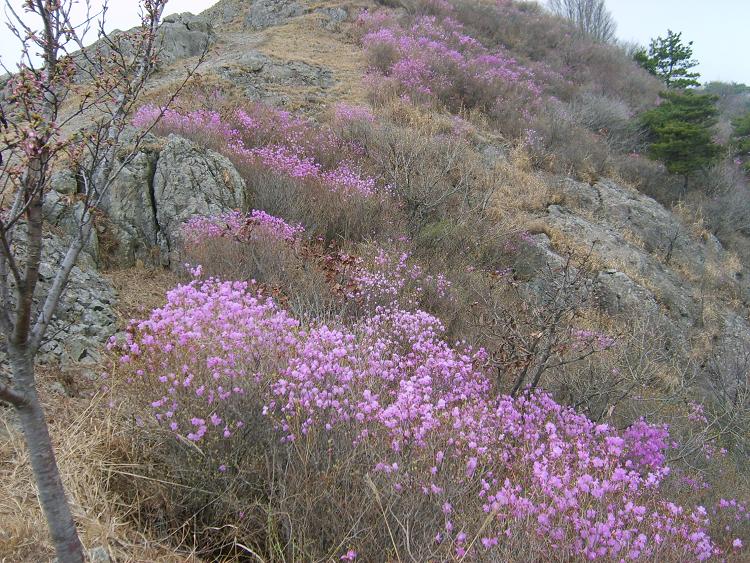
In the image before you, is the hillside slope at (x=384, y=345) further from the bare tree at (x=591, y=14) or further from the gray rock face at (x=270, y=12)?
the bare tree at (x=591, y=14)

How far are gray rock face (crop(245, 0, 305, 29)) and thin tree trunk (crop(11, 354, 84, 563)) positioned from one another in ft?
62.6

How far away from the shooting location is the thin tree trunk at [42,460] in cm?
168

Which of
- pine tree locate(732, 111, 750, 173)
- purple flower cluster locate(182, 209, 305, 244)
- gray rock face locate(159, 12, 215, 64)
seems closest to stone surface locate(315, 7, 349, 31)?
gray rock face locate(159, 12, 215, 64)

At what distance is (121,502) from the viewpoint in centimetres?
259

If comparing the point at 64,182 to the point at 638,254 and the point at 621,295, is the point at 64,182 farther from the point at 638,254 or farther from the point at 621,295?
the point at 638,254

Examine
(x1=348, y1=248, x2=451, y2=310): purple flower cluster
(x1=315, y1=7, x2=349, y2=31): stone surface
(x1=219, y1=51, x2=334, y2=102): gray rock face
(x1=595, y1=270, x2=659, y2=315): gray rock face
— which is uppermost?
(x1=315, y1=7, x2=349, y2=31): stone surface

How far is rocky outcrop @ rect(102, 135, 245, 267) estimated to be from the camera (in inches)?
225

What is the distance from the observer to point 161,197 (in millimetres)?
6004

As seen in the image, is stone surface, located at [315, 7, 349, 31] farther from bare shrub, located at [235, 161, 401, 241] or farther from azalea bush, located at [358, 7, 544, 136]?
bare shrub, located at [235, 161, 401, 241]

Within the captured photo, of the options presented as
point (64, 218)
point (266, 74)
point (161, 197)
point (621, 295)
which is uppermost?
point (266, 74)

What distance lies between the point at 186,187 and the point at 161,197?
0.99 ft

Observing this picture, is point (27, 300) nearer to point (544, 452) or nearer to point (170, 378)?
point (170, 378)


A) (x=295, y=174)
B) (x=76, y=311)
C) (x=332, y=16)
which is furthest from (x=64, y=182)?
(x=332, y=16)

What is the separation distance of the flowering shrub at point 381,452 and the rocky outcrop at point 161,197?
2.57m
